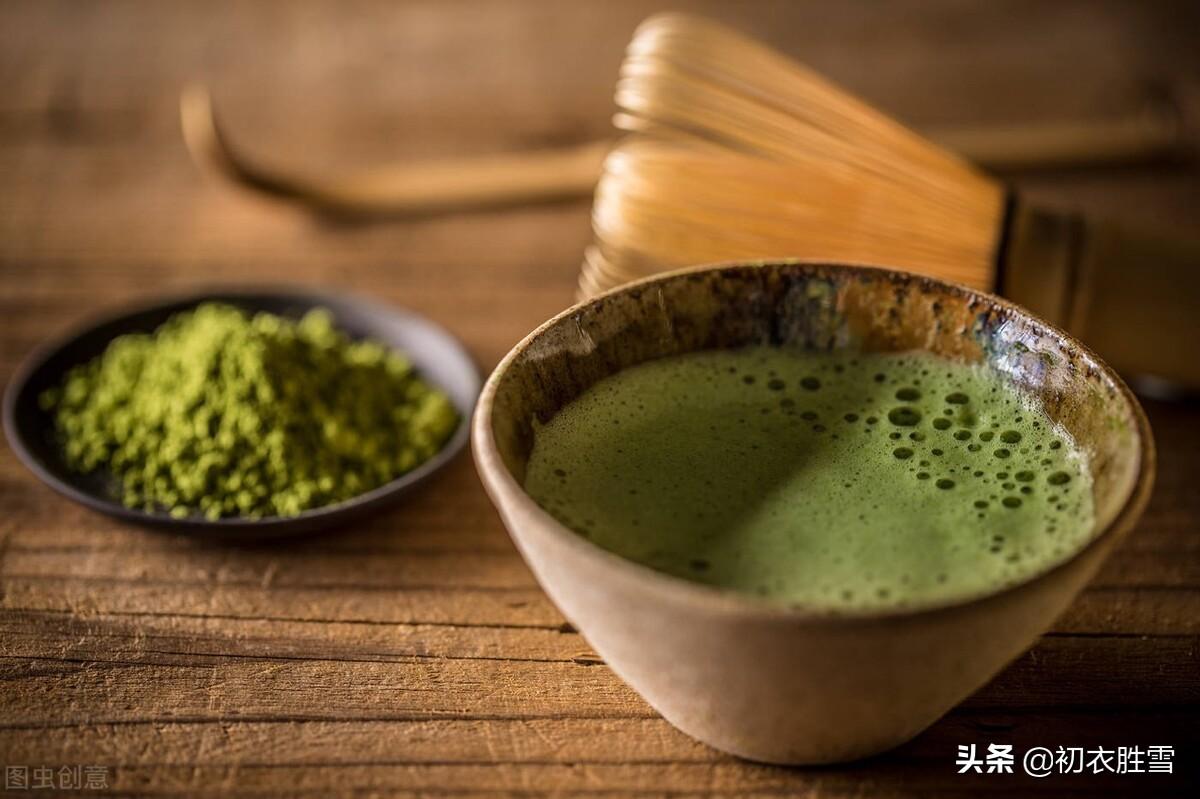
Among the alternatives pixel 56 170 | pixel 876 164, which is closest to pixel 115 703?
pixel 876 164

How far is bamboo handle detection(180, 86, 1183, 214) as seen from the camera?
115 cm

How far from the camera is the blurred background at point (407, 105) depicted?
1088 mm

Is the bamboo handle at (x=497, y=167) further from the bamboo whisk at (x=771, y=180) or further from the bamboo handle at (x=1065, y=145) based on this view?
the bamboo whisk at (x=771, y=180)

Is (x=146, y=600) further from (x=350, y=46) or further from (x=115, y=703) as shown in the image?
(x=350, y=46)

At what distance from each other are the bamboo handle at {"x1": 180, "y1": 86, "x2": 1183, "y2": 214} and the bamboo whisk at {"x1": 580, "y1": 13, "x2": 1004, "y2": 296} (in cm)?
29

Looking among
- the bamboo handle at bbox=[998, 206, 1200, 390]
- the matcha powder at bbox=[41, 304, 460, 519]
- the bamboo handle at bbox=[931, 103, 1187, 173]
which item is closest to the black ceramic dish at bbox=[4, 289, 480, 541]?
the matcha powder at bbox=[41, 304, 460, 519]

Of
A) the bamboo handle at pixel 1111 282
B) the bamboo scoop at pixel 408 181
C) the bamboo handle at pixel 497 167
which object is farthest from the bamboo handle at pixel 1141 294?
Result: the bamboo scoop at pixel 408 181

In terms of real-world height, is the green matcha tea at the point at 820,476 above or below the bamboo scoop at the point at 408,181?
above

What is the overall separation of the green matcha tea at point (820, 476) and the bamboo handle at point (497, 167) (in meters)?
0.55

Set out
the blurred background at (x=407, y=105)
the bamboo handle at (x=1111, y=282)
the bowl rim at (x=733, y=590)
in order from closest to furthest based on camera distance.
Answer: the bowl rim at (x=733, y=590), the bamboo handle at (x=1111, y=282), the blurred background at (x=407, y=105)

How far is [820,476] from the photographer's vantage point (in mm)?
580

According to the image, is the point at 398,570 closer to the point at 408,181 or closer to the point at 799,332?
the point at 799,332

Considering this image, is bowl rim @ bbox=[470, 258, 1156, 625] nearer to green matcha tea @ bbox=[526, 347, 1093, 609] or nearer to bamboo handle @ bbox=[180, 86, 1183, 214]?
green matcha tea @ bbox=[526, 347, 1093, 609]

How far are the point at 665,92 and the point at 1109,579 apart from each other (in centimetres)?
43
